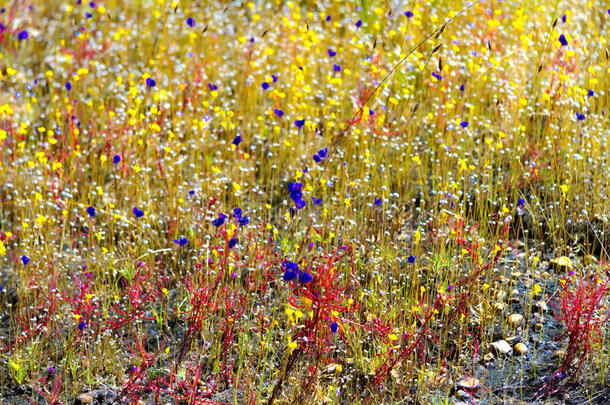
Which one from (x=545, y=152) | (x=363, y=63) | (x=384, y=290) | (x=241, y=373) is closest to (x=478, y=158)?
(x=545, y=152)

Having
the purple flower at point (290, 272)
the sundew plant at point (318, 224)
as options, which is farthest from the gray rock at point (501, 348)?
the purple flower at point (290, 272)

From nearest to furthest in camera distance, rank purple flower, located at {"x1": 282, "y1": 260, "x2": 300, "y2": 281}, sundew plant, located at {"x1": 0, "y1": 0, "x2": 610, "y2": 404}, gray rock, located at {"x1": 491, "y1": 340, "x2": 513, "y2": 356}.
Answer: purple flower, located at {"x1": 282, "y1": 260, "x2": 300, "y2": 281}
sundew plant, located at {"x1": 0, "y1": 0, "x2": 610, "y2": 404}
gray rock, located at {"x1": 491, "y1": 340, "x2": 513, "y2": 356}

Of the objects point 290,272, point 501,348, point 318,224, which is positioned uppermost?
point 290,272

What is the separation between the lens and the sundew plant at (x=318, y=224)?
3066 mm

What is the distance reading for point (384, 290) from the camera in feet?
11.1

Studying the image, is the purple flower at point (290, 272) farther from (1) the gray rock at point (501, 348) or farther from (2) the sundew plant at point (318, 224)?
(1) the gray rock at point (501, 348)

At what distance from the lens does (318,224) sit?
152 inches

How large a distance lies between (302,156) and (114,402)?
2.01m

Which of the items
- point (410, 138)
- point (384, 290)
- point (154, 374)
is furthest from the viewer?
point (410, 138)

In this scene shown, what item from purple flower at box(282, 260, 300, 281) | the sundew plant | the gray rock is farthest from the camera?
the gray rock

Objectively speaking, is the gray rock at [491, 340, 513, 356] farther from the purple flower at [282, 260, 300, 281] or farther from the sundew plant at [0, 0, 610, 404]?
the purple flower at [282, 260, 300, 281]

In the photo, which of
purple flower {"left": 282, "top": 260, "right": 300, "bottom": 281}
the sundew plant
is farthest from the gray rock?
purple flower {"left": 282, "top": 260, "right": 300, "bottom": 281}

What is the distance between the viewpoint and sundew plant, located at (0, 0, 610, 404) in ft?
10.1

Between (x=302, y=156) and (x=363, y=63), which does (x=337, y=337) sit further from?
(x=363, y=63)
